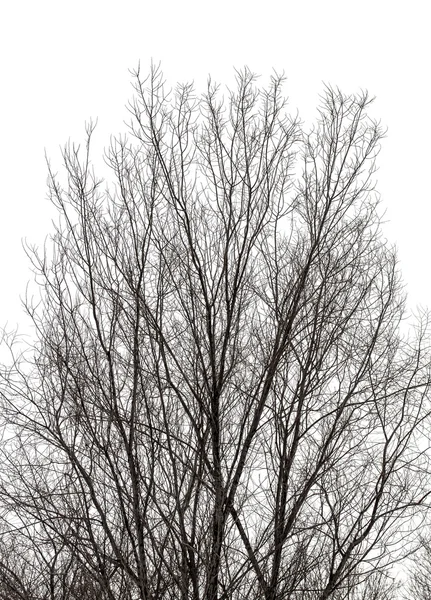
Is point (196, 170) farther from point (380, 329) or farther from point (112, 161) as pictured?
point (380, 329)

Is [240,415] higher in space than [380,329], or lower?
lower

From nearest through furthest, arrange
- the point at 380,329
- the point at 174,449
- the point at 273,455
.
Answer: the point at 174,449, the point at 273,455, the point at 380,329

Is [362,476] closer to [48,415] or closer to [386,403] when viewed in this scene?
[386,403]

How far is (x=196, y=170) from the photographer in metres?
6.57

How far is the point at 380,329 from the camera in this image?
671cm

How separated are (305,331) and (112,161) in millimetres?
2052

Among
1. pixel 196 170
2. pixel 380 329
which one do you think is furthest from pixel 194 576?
pixel 196 170

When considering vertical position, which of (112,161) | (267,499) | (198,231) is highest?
(112,161)

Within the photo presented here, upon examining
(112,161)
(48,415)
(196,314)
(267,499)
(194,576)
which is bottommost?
(194,576)

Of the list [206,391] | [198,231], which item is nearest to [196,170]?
[198,231]

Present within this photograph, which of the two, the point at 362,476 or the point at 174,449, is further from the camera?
the point at 362,476

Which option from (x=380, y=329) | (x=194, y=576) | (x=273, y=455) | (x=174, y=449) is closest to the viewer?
(x=194, y=576)

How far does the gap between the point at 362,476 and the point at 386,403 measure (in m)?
0.60

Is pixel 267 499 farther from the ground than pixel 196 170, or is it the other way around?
pixel 196 170
